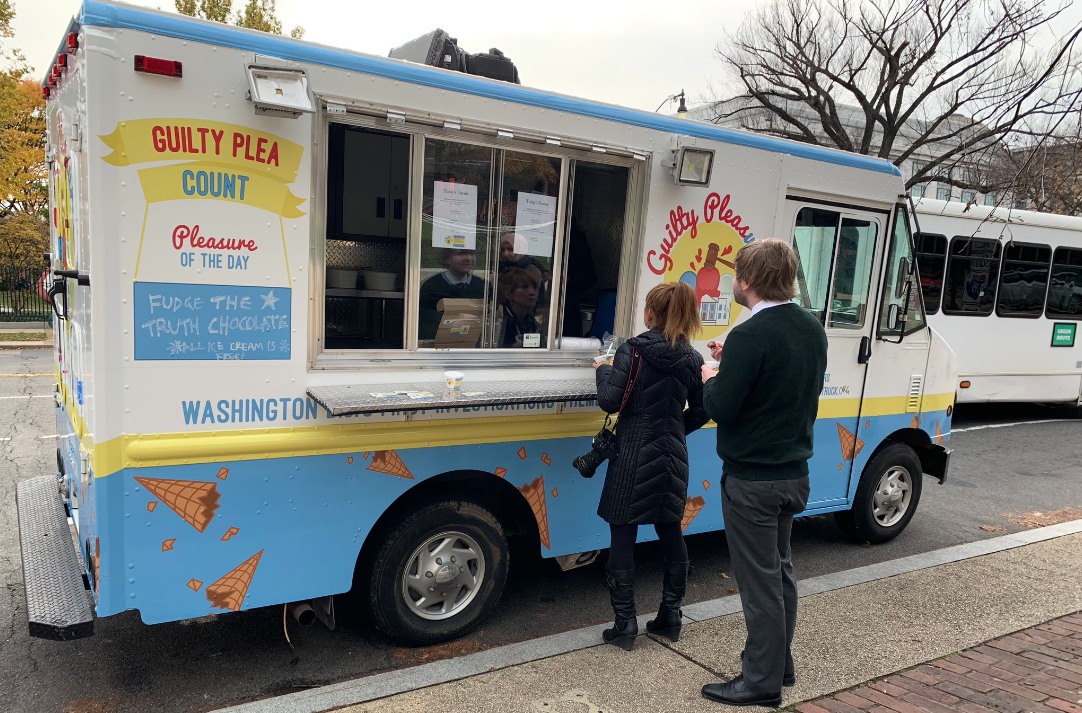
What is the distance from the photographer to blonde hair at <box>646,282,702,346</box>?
3613 millimetres

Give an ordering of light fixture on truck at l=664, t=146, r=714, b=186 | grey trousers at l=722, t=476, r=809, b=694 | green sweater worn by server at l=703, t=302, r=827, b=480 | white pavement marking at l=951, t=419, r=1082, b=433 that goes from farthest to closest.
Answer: white pavement marking at l=951, t=419, r=1082, b=433
light fixture on truck at l=664, t=146, r=714, b=186
grey trousers at l=722, t=476, r=809, b=694
green sweater worn by server at l=703, t=302, r=827, b=480

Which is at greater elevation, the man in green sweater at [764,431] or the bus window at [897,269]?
the bus window at [897,269]

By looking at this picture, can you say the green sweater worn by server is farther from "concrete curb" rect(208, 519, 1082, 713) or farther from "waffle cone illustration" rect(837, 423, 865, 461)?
"waffle cone illustration" rect(837, 423, 865, 461)

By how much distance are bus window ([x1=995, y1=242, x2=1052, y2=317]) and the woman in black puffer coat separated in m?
9.87

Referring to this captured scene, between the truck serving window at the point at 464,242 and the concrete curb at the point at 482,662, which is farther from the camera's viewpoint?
the truck serving window at the point at 464,242

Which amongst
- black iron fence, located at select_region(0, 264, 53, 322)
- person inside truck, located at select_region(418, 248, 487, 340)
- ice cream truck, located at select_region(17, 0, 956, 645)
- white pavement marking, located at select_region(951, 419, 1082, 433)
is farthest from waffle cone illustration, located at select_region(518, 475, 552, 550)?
black iron fence, located at select_region(0, 264, 53, 322)

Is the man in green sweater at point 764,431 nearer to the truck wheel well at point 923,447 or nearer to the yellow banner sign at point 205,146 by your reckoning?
the yellow banner sign at point 205,146

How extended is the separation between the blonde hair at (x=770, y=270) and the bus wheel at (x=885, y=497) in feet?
9.23

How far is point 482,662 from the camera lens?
355 centimetres

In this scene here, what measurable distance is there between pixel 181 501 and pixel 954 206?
10866mm

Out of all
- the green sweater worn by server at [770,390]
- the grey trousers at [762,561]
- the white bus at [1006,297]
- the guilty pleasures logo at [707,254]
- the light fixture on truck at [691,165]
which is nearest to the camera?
the green sweater worn by server at [770,390]

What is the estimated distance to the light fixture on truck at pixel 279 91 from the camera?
9.29ft

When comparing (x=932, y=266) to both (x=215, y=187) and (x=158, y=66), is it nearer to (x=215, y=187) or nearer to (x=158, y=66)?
(x=215, y=187)

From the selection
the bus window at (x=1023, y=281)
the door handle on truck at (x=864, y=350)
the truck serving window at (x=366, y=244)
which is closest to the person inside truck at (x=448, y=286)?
the truck serving window at (x=366, y=244)
